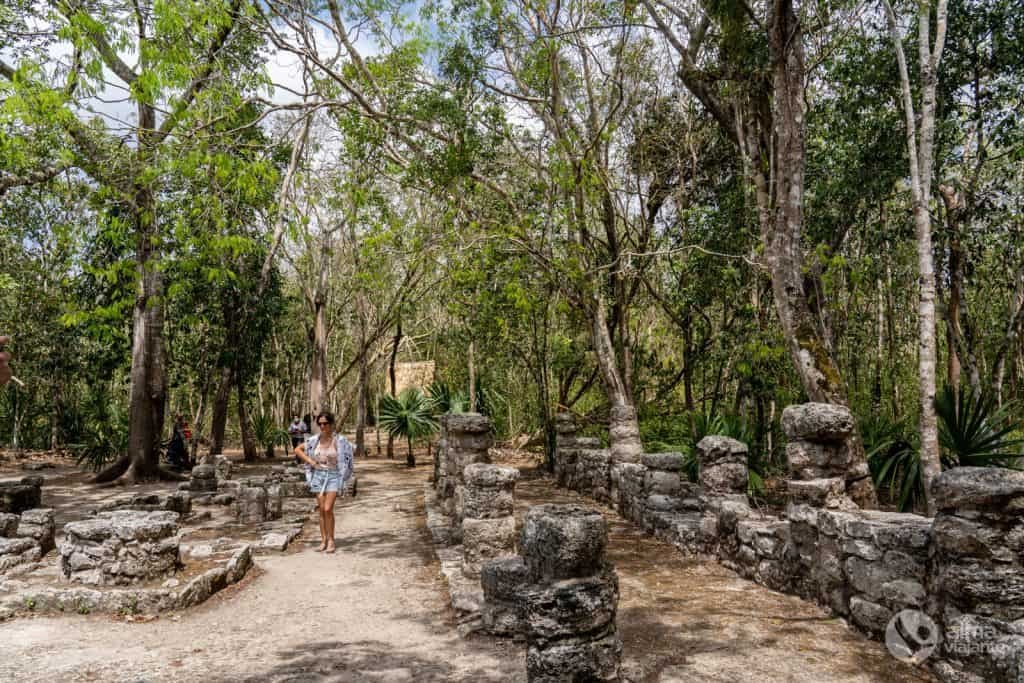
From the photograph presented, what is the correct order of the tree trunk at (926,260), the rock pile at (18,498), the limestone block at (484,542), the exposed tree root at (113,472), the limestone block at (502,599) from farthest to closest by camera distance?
the exposed tree root at (113,472) < the rock pile at (18,498) < the tree trunk at (926,260) < the limestone block at (484,542) < the limestone block at (502,599)

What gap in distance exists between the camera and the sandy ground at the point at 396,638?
4.47 m

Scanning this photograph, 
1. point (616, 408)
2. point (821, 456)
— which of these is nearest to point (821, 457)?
point (821, 456)

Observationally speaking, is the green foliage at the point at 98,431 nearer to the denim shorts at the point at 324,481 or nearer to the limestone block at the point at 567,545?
the denim shorts at the point at 324,481

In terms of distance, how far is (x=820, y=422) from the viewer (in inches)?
248

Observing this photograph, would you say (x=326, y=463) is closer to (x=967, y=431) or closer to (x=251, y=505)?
(x=251, y=505)

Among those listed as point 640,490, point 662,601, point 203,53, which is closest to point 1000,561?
point 662,601

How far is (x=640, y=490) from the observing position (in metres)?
9.77

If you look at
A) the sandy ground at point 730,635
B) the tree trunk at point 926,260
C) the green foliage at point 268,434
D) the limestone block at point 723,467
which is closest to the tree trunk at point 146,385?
the green foliage at point 268,434

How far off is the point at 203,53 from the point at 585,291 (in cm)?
662

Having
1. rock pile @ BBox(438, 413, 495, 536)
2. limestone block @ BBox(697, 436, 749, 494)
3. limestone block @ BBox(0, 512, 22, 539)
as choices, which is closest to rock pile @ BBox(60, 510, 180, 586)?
limestone block @ BBox(0, 512, 22, 539)

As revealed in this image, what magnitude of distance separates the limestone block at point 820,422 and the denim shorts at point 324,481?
16.3 ft

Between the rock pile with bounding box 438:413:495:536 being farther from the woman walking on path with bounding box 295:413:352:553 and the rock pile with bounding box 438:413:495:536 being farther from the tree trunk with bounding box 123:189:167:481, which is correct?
the tree trunk with bounding box 123:189:167:481

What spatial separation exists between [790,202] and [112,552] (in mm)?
7823

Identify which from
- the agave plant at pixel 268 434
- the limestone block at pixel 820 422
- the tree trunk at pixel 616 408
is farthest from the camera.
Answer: the agave plant at pixel 268 434
